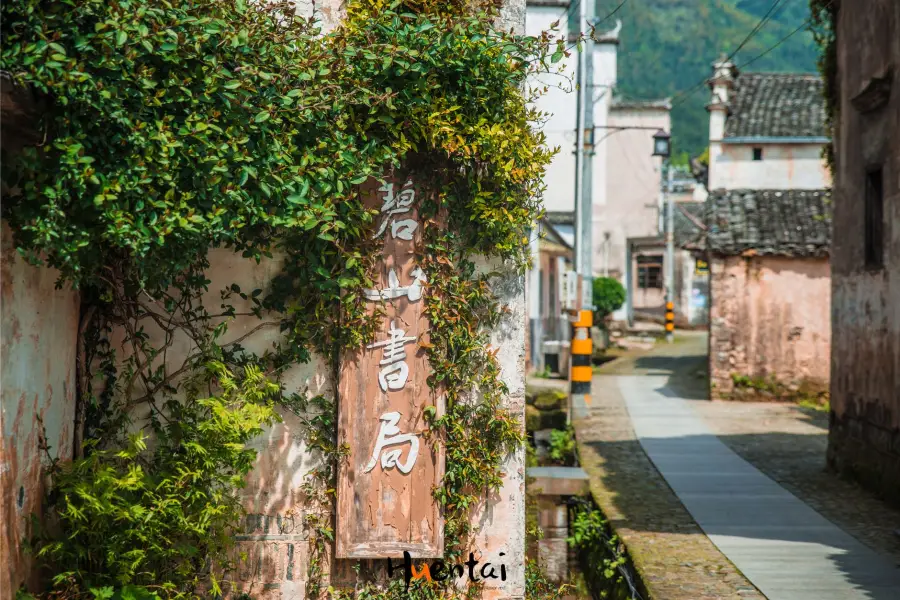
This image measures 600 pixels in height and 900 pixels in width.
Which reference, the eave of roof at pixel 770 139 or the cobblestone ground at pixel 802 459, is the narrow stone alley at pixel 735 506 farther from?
the eave of roof at pixel 770 139

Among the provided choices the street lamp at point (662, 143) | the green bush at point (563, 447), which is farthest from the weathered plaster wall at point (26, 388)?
the street lamp at point (662, 143)

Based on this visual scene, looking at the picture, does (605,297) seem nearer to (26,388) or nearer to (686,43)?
(26,388)

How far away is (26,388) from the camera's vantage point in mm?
5516

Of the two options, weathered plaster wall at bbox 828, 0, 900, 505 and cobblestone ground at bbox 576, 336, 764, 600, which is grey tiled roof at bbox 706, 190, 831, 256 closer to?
cobblestone ground at bbox 576, 336, 764, 600

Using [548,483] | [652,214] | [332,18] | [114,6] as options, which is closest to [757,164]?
[652,214]

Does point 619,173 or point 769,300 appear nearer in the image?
point 769,300

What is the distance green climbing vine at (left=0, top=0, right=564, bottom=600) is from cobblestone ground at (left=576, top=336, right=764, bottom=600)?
2002mm

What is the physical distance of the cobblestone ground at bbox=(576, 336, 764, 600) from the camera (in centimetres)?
753

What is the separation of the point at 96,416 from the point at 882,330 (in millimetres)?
8720

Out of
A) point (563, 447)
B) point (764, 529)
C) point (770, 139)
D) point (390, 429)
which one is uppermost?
point (770, 139)

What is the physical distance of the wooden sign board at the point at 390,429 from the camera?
256 inches

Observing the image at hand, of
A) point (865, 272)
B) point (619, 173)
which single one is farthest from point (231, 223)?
point (619, 173)

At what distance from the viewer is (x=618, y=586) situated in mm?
8555

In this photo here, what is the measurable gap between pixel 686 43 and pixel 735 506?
323ft
